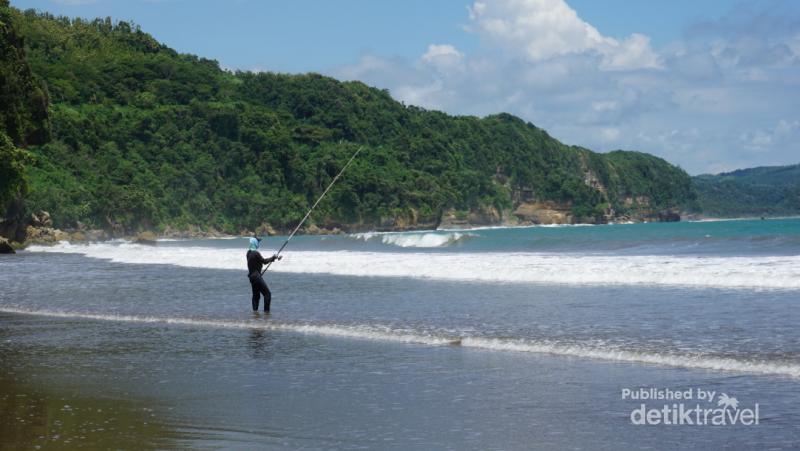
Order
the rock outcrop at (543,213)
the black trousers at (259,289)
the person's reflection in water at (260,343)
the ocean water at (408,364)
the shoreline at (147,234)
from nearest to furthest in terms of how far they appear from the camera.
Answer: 1. the ocean water at (408,364)
2. the person's reflection in water at (260,343)
3. the black trousers at (259,289)
4. the shoreline at (147,234)
5. the rock outcrop at (543,213)

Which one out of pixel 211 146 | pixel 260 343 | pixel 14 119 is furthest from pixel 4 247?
pixel 211 146

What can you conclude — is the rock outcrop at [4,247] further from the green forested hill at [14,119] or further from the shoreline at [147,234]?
the shoreline at [147,234]

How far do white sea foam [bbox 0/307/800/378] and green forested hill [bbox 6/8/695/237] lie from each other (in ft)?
233

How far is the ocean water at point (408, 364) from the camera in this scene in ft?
22.2

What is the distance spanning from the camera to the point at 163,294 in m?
19.5

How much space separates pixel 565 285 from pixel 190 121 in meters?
107

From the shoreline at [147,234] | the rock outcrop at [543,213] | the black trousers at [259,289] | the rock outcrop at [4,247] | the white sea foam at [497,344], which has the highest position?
the rock outcrop at [543,213]

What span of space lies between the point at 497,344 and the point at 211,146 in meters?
111

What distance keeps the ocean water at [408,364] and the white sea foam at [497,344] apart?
4 cm

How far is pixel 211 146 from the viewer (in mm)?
118312

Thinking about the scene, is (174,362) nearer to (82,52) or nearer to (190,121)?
(190,121)

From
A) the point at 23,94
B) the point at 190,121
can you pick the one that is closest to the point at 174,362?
the point at 23,94

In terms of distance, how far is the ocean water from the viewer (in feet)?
22.2

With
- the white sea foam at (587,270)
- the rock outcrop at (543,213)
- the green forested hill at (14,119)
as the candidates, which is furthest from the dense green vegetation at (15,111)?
the rock outcrop at (543,213)
